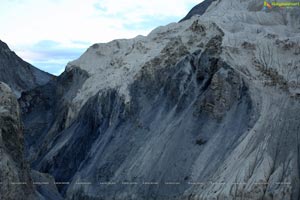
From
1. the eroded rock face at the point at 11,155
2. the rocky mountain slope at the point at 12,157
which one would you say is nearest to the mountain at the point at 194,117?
the rocky mountain slope at the point at 12,157

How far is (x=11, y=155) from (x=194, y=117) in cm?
1581

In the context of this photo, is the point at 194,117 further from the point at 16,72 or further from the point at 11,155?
the point at 16,72

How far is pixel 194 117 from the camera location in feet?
179

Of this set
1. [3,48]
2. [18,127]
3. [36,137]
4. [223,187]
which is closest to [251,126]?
[223,187]

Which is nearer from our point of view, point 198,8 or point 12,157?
point 12,157

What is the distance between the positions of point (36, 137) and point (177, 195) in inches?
1391

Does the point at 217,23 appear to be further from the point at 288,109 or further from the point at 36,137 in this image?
the point at 36,137

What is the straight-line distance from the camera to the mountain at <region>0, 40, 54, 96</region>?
10544 centimetres

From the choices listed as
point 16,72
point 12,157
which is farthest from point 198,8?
point 12,157

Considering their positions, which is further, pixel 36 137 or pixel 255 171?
pixel 36 137

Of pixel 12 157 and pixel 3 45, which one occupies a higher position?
pixel 3 45

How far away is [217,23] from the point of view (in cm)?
6184

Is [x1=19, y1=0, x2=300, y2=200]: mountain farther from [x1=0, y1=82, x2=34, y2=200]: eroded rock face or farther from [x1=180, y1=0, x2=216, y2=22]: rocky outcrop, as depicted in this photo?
[x1=180, y1=0, x2=216, y2=22]: rocky outcrop

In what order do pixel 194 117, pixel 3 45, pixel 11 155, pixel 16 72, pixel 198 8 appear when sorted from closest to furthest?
pixel 11 155, pixel 194 117, pixel 198 8, pixel 16 72, pixel 3 45
